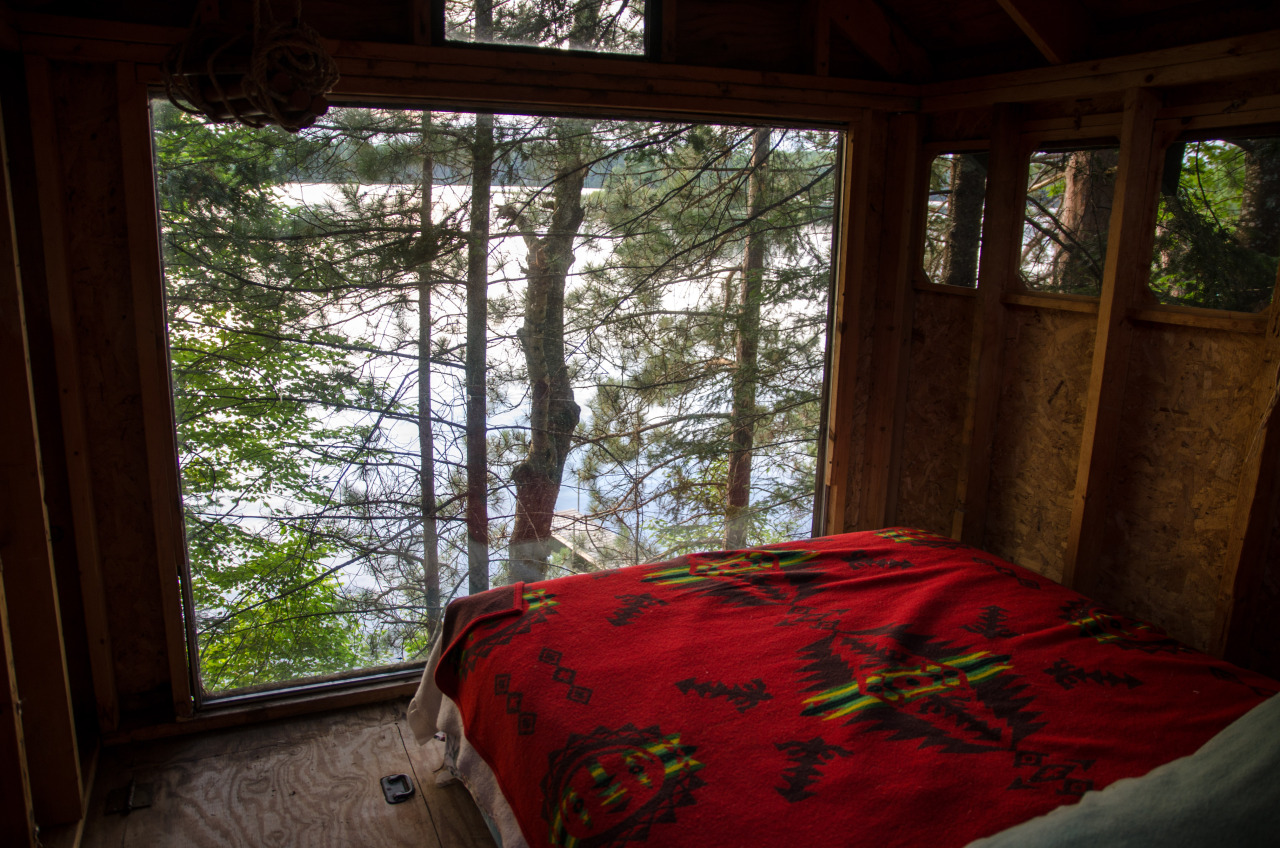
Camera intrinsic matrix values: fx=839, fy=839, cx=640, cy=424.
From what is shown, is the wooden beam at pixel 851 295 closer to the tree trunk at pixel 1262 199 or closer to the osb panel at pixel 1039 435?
the osb panel at pixel 1039 435

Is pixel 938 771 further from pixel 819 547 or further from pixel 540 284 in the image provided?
pixel 540 284

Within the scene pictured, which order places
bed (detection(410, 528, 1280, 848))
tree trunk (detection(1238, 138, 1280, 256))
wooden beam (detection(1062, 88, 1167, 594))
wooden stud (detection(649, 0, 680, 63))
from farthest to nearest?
1. wooden stud (detection(649, 0, 680, 63))
2. wooden beam (detection(1062, 88, 1167, 594))
3. tree trunk (detection(1238, 138, 1280, 256))
4. bed (detection(410, 528, 1280, 848))

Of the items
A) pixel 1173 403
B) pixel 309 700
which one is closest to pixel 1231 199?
pixel 1173 403

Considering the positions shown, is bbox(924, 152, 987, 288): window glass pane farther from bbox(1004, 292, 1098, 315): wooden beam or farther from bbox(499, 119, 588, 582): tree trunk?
bbox(499, 119, 588, 582): tree trunk

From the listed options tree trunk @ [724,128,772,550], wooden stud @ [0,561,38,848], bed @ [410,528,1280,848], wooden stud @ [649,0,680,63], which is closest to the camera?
bed @ [410,528,1280,848]

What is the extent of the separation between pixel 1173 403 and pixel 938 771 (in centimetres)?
163

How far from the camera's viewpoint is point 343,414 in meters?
3.30

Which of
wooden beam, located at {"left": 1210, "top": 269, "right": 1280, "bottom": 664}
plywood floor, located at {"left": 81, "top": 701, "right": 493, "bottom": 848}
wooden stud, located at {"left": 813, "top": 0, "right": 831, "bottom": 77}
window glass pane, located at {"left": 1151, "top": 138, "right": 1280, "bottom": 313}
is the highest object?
wooden stud, located at {"left": 813, "top": 0, "right": 831, "bottom": 77}

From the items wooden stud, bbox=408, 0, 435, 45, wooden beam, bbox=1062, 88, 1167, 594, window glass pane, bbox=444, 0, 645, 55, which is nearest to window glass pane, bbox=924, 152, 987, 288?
wooden beam, bbox=1062, 88, 1167, 594

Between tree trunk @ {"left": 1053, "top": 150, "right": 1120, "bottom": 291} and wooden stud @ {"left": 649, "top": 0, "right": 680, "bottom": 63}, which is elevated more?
wooden stud @ {"left": 649, "top": 0, "right": 680, "bottom": 63}

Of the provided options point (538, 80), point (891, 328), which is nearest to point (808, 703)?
point (891, 328)

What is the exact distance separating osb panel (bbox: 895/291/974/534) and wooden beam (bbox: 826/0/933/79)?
2.94 ft

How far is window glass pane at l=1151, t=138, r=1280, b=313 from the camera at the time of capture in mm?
2309

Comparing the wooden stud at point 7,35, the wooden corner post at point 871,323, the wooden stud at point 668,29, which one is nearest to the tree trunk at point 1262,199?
the wooden corner post at point 871,323
